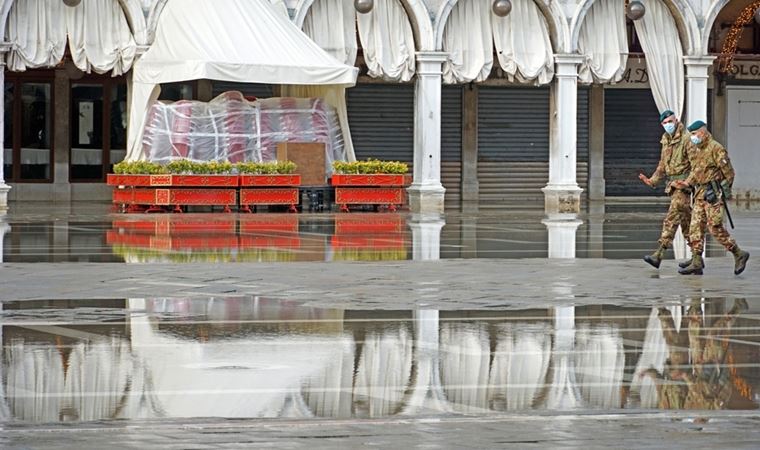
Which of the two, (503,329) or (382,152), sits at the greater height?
(382,152)

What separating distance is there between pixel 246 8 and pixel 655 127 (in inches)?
516

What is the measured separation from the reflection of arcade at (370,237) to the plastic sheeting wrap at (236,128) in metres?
2.65

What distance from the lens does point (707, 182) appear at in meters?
17.2

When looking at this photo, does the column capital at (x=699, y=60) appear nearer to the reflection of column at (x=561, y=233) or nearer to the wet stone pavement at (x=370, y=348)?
the reflection of column at (x=561, y=233)

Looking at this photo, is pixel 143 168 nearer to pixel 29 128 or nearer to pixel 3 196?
pixel 3 196

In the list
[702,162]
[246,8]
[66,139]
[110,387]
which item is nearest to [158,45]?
[246,8]

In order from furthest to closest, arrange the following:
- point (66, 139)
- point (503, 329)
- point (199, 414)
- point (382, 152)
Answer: point (382, 152)
point (66, 139)
point (503, 329)
point (199, 414)

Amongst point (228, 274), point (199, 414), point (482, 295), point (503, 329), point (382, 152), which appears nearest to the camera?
point (199, 414)

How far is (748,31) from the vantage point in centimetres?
4150

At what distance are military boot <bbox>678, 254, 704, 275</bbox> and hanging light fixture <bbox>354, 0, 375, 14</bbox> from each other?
58.0 ft

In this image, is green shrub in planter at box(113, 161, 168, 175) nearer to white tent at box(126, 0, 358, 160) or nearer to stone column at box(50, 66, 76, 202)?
white tent at box(126, 0, 358, 160)

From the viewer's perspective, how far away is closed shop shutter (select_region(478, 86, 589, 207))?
40.2m

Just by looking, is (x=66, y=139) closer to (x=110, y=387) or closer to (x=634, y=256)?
(x=634, y=256)

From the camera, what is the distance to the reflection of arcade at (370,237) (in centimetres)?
2004
